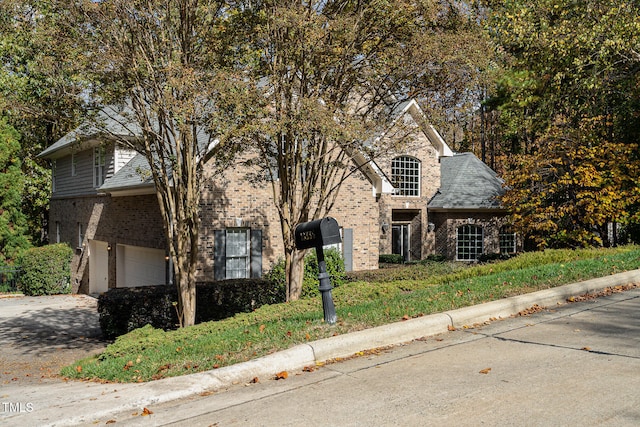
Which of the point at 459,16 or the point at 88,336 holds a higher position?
the point at 459,16

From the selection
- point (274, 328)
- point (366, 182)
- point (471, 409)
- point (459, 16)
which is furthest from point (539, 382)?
point (366, 182)

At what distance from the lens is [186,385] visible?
221 inches

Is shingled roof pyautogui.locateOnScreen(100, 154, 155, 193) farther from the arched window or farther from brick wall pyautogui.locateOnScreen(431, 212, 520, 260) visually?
brick wall pyautogui.locateOnScreen(431, 212, 520, 260)

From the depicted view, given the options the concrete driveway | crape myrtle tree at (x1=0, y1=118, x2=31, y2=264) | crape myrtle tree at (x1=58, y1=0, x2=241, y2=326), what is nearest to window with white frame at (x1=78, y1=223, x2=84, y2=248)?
the concrete driveway

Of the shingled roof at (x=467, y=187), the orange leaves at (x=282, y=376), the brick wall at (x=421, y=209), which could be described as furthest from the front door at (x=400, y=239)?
the orange leaves at (x=282, y=376)

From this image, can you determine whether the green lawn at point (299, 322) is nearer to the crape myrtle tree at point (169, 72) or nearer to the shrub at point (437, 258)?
the crape myrtle tree at point (169, 72)

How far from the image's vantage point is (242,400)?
17.4 feet

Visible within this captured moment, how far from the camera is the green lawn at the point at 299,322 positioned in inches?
267

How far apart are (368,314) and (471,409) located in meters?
3.10

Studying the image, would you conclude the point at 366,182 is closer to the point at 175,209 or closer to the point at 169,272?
the point at 169,272

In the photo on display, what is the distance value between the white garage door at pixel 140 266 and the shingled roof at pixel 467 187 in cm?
1391

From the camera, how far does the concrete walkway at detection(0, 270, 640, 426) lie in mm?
5031

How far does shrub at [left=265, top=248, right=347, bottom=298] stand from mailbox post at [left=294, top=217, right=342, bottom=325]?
25.8 ft

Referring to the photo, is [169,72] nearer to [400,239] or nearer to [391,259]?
[391,259]
